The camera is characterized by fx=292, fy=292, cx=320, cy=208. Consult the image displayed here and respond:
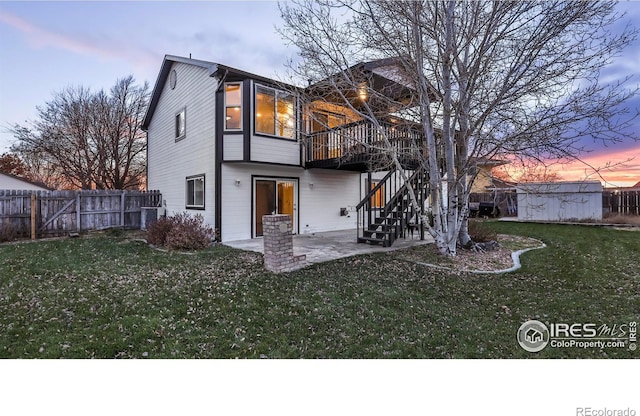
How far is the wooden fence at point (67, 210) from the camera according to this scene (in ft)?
30.2

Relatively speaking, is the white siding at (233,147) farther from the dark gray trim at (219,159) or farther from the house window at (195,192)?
the house window at (195,192)

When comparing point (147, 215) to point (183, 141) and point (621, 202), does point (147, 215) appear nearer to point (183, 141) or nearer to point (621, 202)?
point (183, 141)

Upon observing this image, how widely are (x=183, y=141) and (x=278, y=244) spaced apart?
304 inches

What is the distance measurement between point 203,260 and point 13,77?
6.89 metres

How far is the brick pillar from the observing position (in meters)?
5.18

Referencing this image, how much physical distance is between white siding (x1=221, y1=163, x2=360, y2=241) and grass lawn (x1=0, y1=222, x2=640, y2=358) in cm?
278

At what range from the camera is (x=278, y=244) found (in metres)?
5.20

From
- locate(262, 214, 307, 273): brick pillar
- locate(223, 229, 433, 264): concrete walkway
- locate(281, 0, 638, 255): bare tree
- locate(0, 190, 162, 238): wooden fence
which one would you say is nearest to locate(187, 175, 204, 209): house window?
locate(223, 229, 433, 264): concrete walkway

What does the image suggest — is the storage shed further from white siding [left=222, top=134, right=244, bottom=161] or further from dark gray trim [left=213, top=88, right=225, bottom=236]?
dark gray trim [left=213, top=88, right=225, bottom=236]
